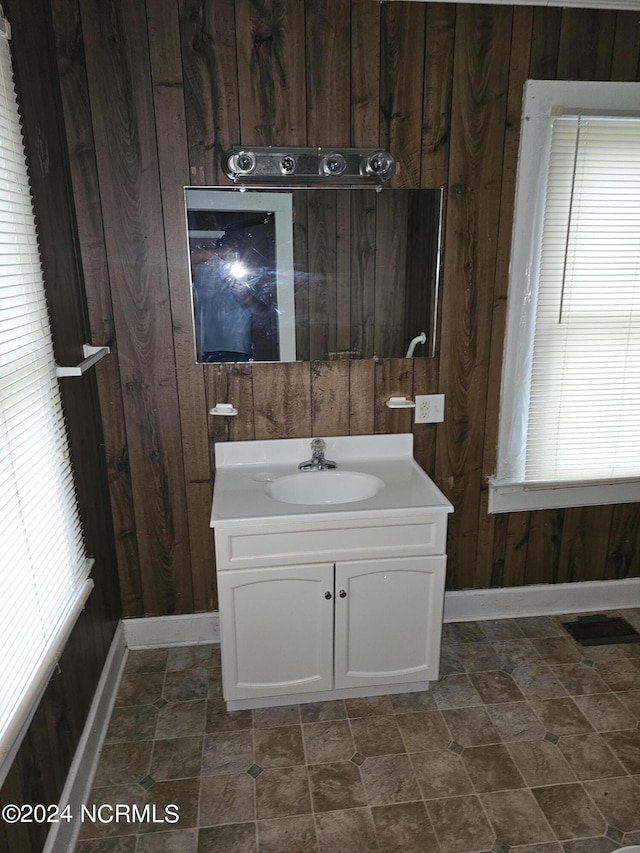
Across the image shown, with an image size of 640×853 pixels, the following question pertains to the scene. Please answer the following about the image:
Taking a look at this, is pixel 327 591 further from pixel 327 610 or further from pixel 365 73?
Result: pixel 365 73

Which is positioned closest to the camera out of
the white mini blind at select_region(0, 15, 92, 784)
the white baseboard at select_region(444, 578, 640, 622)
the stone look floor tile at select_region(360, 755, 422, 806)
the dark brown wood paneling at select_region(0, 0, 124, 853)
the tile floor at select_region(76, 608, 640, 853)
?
the white mini blind at select_region(0, 15, 92, 784)

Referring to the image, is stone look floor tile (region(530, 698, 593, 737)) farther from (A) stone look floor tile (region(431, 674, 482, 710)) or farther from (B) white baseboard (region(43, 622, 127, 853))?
(B) white baseboard (region(43, 622, 127, 853))

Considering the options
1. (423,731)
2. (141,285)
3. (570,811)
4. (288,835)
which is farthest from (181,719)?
(141,285)

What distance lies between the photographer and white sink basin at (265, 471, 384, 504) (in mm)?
2256

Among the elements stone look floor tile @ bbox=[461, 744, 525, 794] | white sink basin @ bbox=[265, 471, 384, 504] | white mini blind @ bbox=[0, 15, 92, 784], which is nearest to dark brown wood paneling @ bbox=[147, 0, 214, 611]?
white sink basin @ bbox=[265, 471, 384, 504]

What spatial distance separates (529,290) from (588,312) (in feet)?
0.86

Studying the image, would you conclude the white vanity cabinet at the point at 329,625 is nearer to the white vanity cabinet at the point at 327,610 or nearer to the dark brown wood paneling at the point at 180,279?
the white vanity cabinet at the point at 327,610

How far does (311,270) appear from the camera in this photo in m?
2.20

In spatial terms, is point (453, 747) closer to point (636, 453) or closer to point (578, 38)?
point (636, 453)

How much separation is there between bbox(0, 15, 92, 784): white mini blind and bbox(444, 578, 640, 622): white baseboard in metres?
1.64

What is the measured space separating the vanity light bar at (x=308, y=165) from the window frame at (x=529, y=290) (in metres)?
0.53

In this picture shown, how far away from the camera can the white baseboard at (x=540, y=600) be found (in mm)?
2676

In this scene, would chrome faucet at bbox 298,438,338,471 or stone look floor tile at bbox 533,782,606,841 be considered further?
chrome faucet at bbox 298,438,338,471

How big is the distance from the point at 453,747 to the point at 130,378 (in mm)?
1687
